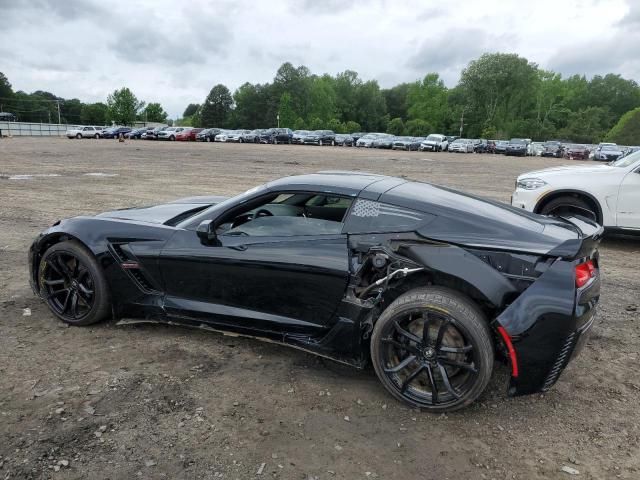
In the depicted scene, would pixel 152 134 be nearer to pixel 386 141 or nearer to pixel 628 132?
pixel 386 141

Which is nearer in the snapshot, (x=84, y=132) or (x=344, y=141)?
(x=344, y=141)

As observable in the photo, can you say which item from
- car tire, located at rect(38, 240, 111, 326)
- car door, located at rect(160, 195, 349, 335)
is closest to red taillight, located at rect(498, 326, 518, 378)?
car door, located at rect(160, 195, 349, 335)

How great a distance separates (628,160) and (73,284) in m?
7.35

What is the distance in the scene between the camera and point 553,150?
44844mm

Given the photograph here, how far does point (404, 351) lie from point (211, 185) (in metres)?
10.7

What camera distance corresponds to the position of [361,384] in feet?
11.0

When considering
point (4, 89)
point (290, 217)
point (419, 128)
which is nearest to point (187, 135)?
point (290, 217)

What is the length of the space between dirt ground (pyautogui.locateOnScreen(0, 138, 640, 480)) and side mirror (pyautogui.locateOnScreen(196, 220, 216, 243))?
0.85 m

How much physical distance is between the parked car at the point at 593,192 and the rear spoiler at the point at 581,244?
3377 millimetres

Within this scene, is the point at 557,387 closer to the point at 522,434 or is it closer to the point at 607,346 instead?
the point at 522,434

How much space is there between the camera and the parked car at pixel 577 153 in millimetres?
42438

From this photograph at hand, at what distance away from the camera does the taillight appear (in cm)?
288

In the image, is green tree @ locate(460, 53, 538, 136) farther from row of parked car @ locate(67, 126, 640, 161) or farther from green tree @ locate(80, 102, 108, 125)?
green tree @ locate(80, 102, 108, 125)

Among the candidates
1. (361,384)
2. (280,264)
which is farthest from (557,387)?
(280,264)
